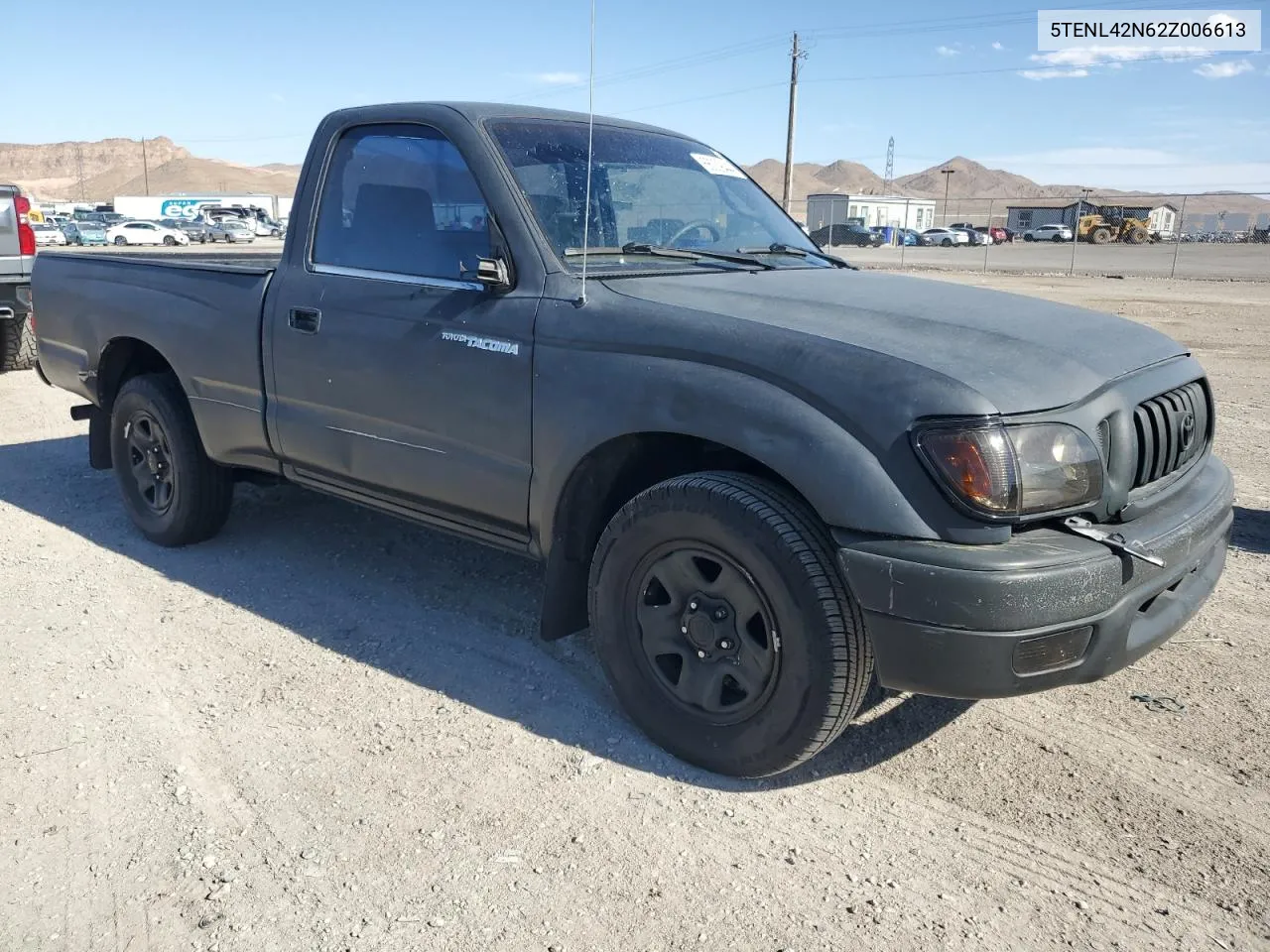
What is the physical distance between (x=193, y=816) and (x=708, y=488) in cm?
169

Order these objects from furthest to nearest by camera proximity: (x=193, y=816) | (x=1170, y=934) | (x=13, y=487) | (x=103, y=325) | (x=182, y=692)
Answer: (x=13, y=487)
(x=103, y=325)
(x=182, y=692)
(x=193, y=816)
(x=1170, y=934)

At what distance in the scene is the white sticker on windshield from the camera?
4.34 m

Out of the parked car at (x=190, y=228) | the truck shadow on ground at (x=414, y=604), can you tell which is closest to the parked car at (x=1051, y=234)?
the parked car at (x=190, y=228)

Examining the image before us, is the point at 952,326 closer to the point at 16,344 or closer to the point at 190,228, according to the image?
the point at 16,344

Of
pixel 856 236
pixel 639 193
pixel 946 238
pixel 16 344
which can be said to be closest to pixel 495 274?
pixel 639 193

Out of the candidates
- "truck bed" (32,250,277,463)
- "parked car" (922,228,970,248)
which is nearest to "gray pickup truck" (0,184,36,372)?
"truck bed" (32,250,277,463)

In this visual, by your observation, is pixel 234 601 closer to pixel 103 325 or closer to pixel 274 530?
pixel 274 530

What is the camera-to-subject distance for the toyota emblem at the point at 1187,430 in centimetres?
309

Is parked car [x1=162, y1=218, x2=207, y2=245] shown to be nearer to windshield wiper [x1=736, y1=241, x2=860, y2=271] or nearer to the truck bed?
the truck bed

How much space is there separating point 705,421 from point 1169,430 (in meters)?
1.35

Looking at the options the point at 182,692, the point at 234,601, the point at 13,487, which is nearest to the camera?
the point at 182,692

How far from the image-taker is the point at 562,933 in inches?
95.7

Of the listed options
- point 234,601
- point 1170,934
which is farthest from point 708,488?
point 234,601

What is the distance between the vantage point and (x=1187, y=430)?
3.14m
